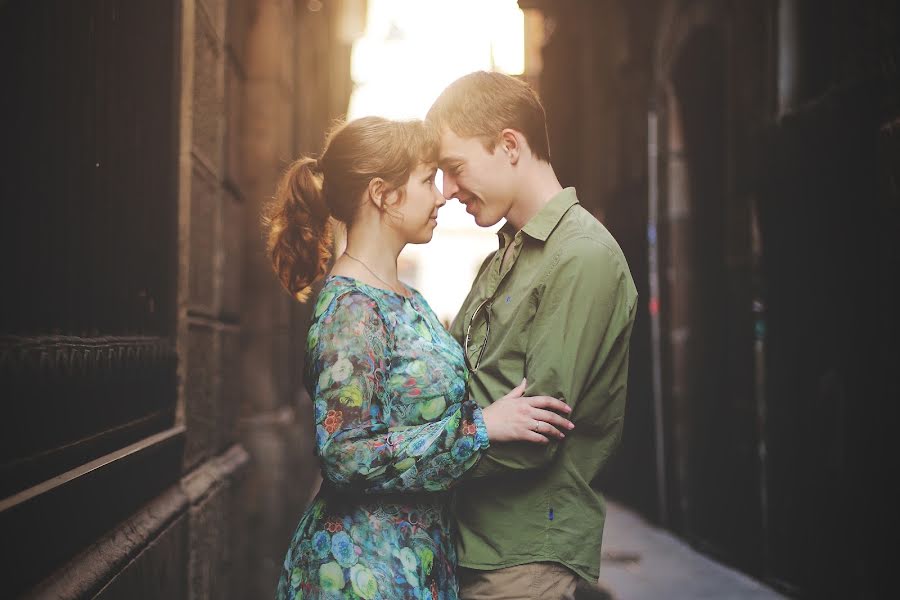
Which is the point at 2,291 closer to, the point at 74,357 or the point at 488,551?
the point at 74,357

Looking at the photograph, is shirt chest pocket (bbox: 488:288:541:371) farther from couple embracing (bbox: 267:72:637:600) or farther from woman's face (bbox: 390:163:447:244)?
woman's face (bbox: 390:163:447:244)

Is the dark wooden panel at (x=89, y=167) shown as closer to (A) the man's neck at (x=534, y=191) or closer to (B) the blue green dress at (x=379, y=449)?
(B) the blue green dress at (x=379, y=449)

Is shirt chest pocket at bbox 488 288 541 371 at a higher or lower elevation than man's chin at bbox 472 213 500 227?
lower

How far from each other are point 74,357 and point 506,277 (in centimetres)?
117

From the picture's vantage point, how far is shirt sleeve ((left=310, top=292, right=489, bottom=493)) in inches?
79.9

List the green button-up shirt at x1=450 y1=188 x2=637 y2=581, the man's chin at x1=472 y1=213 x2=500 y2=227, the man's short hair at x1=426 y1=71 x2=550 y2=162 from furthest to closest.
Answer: the man's chin at x1=472 y1=213 x2=500 y2=227 < the man's short hair at x1=426 y1=71 x2=550 y2=162 < the green button-up shirt at x1=450 y1=188 x2=637 y2=581

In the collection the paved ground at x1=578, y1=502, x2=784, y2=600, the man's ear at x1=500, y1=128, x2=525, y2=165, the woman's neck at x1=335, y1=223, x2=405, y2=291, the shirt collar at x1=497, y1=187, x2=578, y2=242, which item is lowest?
the paved ground at x1=578, y1=502, x2=784, y2=600

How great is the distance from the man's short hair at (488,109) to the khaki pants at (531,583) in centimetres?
121

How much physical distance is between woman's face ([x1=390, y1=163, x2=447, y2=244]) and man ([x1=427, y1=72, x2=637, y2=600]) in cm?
27

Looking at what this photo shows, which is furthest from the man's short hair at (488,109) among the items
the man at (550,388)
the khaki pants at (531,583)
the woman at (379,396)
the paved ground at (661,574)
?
the paved ground at (661,574)

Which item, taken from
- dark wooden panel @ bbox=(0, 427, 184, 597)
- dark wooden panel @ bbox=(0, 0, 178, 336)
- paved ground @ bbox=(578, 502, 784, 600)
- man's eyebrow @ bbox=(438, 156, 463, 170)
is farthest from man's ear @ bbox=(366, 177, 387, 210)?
paved ground @ bbox=(578, 502, 784, 600)

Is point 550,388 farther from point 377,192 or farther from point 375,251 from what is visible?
point 377,192

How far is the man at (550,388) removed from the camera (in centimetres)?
215

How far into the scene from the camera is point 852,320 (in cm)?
448
